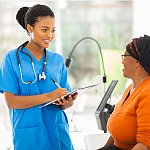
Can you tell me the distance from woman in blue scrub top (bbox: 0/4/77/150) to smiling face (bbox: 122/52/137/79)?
0.31 meters

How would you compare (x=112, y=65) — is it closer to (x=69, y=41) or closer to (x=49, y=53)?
(x=69, y=41)

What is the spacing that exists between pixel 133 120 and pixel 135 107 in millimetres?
61

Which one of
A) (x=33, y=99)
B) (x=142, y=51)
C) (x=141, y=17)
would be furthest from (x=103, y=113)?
(x=141, y=17)

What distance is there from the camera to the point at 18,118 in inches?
71.2

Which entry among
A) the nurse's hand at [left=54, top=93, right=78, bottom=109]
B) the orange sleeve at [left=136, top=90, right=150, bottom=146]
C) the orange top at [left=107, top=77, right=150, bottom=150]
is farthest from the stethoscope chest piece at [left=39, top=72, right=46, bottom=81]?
the orange sleeve at [left=136, top=90, right=150, bottom=146]

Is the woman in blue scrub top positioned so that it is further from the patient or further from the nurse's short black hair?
the patient

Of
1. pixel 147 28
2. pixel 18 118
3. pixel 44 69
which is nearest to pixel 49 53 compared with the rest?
pixel 44 69

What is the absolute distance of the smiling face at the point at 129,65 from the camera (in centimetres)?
164

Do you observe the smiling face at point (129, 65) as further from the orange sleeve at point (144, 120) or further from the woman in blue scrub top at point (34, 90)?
the woman in blue scrub top at point (34, 90)

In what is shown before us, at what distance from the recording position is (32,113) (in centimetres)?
180

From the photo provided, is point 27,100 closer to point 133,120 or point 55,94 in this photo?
point 55,94

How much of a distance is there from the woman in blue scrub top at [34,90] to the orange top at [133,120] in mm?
293

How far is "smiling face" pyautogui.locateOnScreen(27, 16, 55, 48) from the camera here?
5.90ft

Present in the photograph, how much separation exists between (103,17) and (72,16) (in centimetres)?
37
